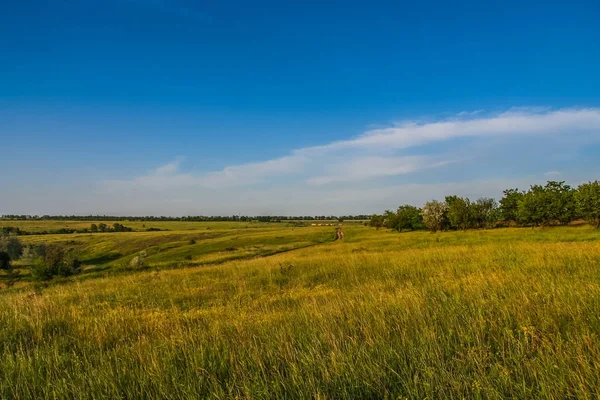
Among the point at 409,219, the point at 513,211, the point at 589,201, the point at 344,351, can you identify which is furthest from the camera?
the point at 409,219

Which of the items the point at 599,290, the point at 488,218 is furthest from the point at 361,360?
the point at 488,218

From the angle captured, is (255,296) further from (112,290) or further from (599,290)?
(599,290)

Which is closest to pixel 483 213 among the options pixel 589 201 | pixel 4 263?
pixel 589 201

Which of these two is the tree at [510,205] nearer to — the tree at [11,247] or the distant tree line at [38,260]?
the distant tree line at [38,260]

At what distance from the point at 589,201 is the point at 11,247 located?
136 metres

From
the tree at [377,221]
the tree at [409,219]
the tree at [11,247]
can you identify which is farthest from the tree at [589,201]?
the tree at [11,247]

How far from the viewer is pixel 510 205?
3221 inches

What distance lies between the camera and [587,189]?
59719 mm

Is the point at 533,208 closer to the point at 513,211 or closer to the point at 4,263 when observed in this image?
the point at 513,211

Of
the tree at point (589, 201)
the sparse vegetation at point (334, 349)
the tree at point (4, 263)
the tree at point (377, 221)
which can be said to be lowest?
the tree at point (4, 263)

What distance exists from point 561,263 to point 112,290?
17620 mm

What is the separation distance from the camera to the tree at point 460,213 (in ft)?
283

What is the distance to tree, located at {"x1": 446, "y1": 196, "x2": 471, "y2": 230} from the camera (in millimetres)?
86375

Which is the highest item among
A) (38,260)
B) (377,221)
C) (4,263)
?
(377,221)
